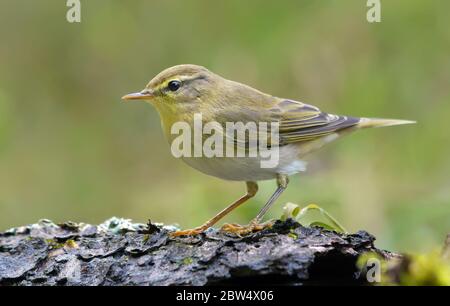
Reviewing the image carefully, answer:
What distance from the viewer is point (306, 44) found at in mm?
9125

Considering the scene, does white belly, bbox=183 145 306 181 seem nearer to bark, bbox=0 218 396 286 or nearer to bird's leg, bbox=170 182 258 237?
bird's leg, bbox=170 182 258 237

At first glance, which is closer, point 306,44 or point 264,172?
point 264,172

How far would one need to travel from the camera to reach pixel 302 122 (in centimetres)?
638

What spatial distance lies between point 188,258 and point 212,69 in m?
5.44

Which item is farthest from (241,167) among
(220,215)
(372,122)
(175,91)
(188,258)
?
(372,122)

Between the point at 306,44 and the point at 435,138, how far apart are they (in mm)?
2089

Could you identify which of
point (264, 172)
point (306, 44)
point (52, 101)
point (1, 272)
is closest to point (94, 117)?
point (52, 101)

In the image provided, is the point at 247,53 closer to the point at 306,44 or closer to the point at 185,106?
the point at 306,44

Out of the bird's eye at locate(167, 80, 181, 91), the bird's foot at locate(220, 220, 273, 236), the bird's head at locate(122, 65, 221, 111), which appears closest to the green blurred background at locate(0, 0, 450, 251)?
the bird's head at locate(122, 65, 221, 111)

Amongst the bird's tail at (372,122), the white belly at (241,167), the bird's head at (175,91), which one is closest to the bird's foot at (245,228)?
the white belly at (241,167)

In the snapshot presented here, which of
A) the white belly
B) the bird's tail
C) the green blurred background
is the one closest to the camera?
the white belly

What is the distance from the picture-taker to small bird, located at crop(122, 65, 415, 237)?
549 cm

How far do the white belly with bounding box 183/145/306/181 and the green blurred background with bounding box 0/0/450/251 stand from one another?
0.94 metres
